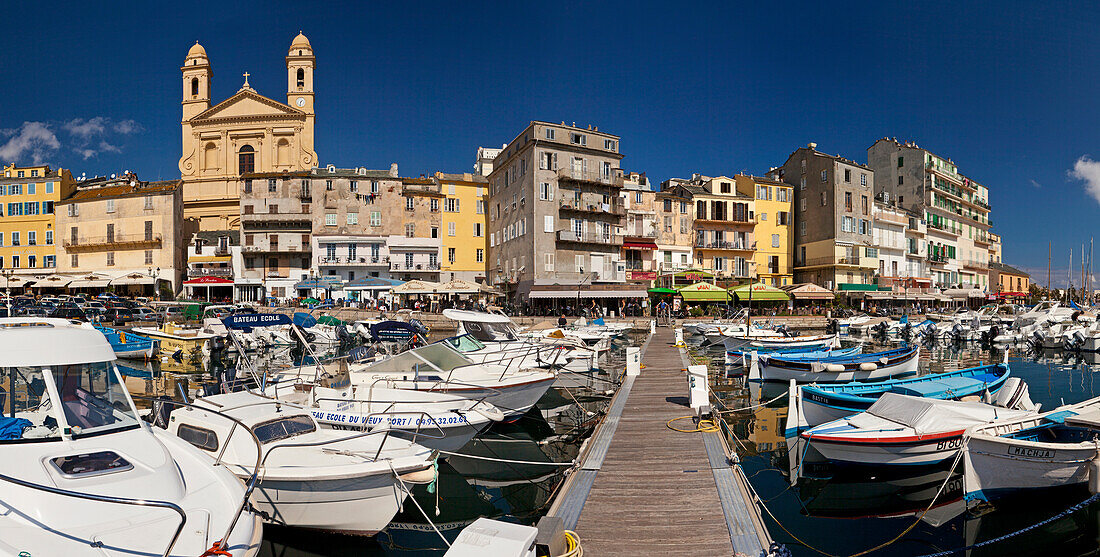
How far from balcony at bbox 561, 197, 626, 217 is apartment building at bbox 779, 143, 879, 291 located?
23892 mm

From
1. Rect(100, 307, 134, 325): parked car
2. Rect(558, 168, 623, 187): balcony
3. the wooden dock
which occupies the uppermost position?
Rect(558, 168, 623, 187): balcony

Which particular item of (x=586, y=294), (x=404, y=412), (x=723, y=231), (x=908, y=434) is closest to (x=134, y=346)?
(x=404, y=412)

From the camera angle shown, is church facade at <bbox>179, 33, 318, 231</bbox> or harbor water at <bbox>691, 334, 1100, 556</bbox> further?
church facade at <bbox>179, 33, 318, 231</bbox>

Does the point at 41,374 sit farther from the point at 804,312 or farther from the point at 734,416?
the point at 804,312

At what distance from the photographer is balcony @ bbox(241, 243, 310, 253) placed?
61344mm

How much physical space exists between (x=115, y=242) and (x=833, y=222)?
77.9 m

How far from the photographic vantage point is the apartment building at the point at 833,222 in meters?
63.9

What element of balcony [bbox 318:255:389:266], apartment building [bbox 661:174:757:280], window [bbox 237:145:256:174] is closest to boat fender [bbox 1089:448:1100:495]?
apartment building [bbox 661:174:757:280]

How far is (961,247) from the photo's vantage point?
274ft

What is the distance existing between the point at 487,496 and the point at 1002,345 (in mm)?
44897

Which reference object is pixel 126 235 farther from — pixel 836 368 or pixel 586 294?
pixel 836 368

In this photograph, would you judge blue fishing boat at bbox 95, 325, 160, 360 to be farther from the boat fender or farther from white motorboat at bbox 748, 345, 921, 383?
the boat fender

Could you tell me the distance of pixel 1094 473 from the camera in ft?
33.5

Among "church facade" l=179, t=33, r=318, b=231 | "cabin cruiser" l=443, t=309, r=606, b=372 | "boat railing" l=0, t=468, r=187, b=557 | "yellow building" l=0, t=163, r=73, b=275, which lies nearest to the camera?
"boat railing" l=0, t=468, r=187, b=557
